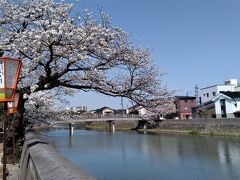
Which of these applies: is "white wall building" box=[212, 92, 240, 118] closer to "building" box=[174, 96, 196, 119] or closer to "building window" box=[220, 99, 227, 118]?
"building window" box=[220, 99, 227, 118]

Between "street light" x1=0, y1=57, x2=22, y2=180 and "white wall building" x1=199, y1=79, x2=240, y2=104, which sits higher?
"white wall building" x1=199, y1=79, x2=240, y2=104

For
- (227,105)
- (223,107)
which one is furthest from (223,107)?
(227,105)

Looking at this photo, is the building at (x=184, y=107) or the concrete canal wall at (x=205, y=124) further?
the building at (x=184, y=107)

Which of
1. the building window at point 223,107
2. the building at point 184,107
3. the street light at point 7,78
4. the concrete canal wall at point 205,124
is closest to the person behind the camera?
the street light at point 7,78

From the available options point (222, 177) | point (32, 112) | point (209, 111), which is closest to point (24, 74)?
point (32, 112)

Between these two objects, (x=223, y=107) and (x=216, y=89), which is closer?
(x=223, y=107)

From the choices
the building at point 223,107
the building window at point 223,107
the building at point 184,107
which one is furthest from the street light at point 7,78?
the building at point 184,107

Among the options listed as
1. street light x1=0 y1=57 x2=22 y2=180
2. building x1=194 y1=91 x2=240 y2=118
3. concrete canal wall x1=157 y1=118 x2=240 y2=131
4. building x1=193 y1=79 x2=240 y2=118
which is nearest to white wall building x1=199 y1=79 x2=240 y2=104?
building x1=193 y1=79 x2=240 y2=118

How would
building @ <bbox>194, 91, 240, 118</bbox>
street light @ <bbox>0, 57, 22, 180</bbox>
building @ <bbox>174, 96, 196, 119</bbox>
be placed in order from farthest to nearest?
1. building @ <bbox>174, 96, 196, 119</bbox>
2. building @ <bbox>194, 91, 240, 118</bbox>
3. street light @ <bbox>0, 57, 22, 180</bbox>

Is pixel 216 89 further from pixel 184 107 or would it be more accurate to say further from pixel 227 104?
pixel 227 104

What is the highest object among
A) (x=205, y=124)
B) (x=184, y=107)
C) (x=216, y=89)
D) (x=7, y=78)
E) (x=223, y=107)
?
(x=216, y=89)

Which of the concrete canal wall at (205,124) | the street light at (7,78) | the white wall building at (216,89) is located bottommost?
the concrete canal wall at (205,124)

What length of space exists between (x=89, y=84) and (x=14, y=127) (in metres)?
2.41

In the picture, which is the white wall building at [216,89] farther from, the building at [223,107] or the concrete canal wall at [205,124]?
the concrete canal wall at [205,124]
